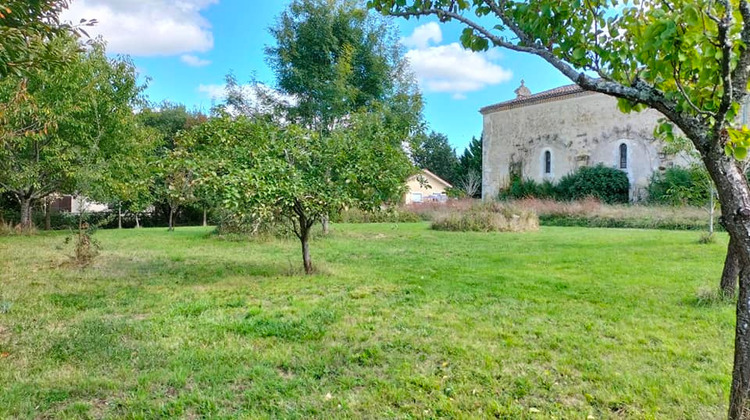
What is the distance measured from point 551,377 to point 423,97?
1354 centimetres

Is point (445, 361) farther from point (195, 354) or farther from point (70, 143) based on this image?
point (70, 143)

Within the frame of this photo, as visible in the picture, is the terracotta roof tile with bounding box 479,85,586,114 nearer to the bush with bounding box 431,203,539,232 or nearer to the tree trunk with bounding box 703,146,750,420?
the bush with bounding box 431,203,539,232

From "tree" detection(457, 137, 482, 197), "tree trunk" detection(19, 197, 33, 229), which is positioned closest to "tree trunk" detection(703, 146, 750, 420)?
"tree trunk" detection(19, 197, 33, 229)

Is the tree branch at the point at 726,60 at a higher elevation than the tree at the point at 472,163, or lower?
lower

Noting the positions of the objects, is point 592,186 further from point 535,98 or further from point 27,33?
point 27,33

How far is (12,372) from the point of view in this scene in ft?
10.1

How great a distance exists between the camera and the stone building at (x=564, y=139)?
2578 cm

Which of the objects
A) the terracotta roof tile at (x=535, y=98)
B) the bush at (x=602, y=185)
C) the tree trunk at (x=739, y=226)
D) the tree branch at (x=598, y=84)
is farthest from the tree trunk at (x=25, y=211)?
the terracotta roof tile at (x=535, y=98)

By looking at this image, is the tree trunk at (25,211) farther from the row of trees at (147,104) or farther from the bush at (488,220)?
the bush at (488,220)

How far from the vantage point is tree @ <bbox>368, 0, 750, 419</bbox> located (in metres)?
1.83

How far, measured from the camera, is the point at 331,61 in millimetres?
14680

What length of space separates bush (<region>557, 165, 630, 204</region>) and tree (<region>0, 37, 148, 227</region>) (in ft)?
76.5

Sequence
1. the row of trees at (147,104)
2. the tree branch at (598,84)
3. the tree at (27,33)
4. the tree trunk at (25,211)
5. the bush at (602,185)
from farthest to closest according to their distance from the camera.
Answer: the bush at (602,185), the tree trunk at (25,211), the row of trees at (147,104), the tree at (27,33), the tree branch at (598,84)

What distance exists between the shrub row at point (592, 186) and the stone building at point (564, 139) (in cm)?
59
